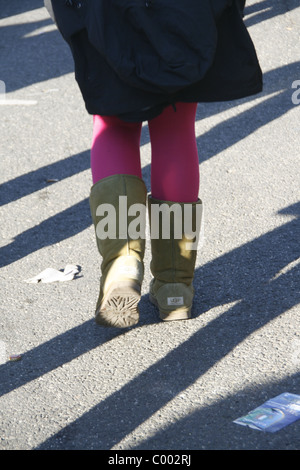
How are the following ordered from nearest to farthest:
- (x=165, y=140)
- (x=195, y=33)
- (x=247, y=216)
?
(x=195, y=33) < (x=165, y=140) < (x=247, y=216)

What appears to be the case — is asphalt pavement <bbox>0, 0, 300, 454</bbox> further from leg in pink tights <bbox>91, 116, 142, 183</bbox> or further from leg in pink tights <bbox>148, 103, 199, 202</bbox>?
leg in pink tights <bbox>91, 116, 142, 183</bbox>

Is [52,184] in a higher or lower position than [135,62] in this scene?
lower

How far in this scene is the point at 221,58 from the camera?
2.43 meters

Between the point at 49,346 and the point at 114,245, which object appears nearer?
the point at 114,245

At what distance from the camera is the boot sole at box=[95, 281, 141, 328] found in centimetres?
245

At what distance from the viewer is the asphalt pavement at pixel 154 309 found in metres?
2.22

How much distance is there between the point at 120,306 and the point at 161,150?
57 centimetres

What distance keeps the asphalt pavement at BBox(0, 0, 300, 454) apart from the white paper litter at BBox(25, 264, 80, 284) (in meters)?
0.03

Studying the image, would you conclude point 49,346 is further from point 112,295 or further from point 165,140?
point 165,140

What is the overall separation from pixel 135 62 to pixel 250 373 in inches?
41.4

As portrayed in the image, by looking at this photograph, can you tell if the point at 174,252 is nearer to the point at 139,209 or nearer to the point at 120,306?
the point at 139,209

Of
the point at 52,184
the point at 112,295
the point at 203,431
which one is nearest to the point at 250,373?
the point at 203,431

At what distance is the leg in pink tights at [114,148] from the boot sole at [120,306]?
0.40 meters

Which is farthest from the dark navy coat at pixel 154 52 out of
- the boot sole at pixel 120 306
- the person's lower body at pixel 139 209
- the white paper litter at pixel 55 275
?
the white paper litter at pixel 55 275
